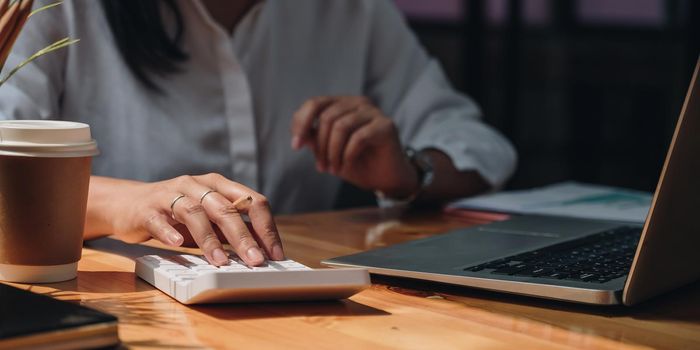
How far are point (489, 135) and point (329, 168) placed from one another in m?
0.43

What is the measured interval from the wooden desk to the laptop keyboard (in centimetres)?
3

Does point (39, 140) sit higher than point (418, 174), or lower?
higher

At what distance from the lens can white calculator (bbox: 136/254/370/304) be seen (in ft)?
2.30

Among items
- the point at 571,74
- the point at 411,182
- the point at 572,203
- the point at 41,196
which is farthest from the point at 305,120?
the point at 571,74

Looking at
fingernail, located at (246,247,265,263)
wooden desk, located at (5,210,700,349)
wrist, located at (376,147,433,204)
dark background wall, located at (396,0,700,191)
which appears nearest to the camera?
wooden desk, located at (5,210,700,349)

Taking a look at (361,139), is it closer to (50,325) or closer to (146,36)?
(146,36)

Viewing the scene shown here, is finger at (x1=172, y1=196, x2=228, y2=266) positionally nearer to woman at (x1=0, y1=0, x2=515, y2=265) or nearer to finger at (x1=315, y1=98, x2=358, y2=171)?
woman at (x1=0, y1=0, x2=515, y2=265)

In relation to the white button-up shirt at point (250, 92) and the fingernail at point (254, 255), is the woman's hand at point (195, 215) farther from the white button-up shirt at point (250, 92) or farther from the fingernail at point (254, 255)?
the white button-up shirt at point (250, 92)

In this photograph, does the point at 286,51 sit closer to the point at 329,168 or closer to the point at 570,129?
the point at 329,168

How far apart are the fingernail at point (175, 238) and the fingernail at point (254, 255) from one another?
0.27 feet

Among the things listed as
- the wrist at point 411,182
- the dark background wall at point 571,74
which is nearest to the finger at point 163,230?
the wrist at point 411,182

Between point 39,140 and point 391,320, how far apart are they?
32 centimetres

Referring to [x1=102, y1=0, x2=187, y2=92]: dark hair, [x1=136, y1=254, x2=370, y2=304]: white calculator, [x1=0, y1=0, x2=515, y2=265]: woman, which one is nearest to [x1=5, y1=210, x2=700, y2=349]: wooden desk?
[x1=136, y1=254, x2=370, y2=304]: white calculator

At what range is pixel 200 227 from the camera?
2.66ft
